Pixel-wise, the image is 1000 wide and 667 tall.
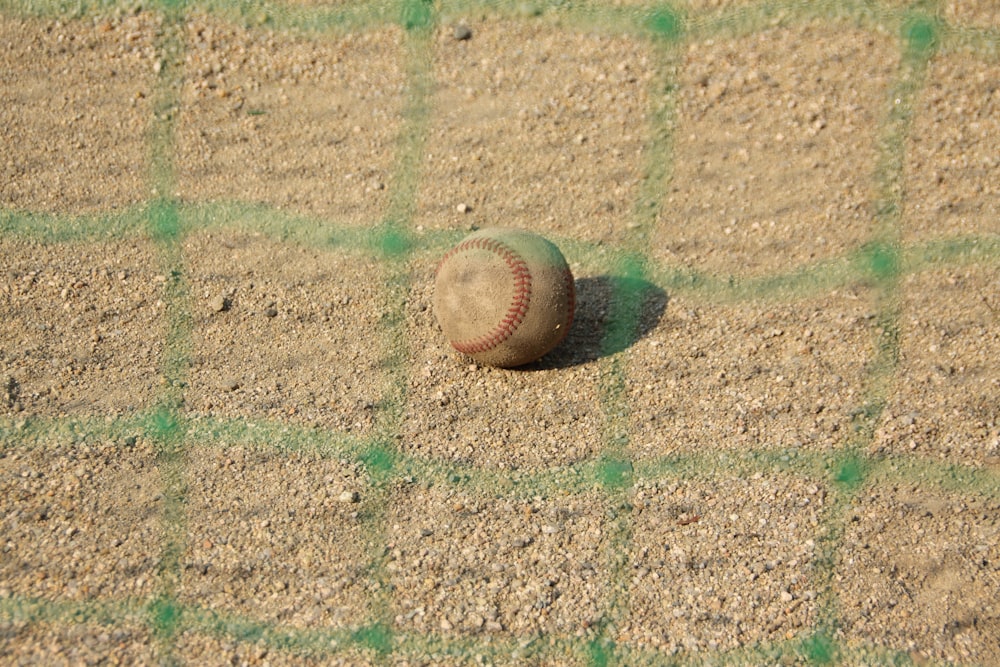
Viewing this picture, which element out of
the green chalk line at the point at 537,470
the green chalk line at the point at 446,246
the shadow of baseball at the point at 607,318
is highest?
the green chalk line at the point at 446,246

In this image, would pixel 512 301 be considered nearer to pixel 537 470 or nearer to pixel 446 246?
pixel 537 470

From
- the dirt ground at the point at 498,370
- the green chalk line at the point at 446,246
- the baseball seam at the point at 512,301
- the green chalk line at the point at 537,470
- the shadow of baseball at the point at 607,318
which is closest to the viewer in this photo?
the dirt ground at the point at 498,370

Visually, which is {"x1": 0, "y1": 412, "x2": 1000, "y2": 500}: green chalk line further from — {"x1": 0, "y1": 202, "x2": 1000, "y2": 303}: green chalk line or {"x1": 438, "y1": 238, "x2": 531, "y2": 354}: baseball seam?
{"x1": 0, "y1": 202, "x2": 1000, "y2": 303}: green chalk line

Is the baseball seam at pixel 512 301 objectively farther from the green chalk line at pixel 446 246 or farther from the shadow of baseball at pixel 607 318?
the green chalk line at pixel 446 246

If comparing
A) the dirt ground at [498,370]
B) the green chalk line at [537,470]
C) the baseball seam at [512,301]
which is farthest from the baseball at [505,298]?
the green chalk line at [537,470]

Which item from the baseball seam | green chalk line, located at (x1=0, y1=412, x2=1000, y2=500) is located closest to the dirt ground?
green chalk line, located at (x1=0, y1=412, x2=1000, y2=500)

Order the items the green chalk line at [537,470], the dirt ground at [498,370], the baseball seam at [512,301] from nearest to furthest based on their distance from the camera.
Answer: the dirt ground at [498,370] < the green chalk line at [537,470] < the baseball seam at [512,301]

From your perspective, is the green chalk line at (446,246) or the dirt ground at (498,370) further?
the green chalk line at (446,246)
